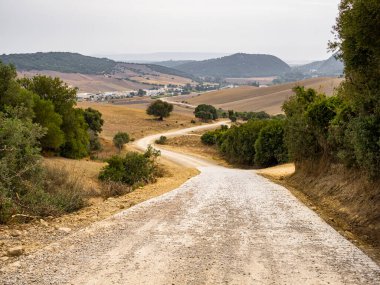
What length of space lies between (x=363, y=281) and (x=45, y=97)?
4011 centimetres

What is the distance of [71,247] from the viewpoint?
862 centimetres

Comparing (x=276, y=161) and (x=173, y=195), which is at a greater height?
(x=173, y=195)

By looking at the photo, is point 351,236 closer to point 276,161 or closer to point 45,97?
point 276,161

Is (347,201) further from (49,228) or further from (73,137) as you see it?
(73,137)

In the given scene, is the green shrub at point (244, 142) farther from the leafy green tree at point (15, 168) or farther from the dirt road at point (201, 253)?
the dirt road at point (201, 253)

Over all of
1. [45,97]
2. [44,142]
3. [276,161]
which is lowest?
[276,161]

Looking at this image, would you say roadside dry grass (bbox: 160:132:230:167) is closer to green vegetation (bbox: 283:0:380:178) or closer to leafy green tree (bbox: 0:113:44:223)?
leafy green tree (bbox: 0:113:44:223)

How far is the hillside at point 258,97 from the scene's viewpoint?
14512 cm

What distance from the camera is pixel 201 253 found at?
27.5 feet

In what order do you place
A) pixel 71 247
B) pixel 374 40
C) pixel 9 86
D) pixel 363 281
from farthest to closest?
pixel 9 86 → pixel 374 40 → pixel 71 247 → pixel 363 281

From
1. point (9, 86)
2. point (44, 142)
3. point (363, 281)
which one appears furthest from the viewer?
point (44, 142)

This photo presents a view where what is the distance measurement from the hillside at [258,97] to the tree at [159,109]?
146ft

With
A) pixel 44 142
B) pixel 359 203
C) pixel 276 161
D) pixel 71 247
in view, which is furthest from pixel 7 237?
pixel 276 161

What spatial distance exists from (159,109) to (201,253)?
3611 inches
